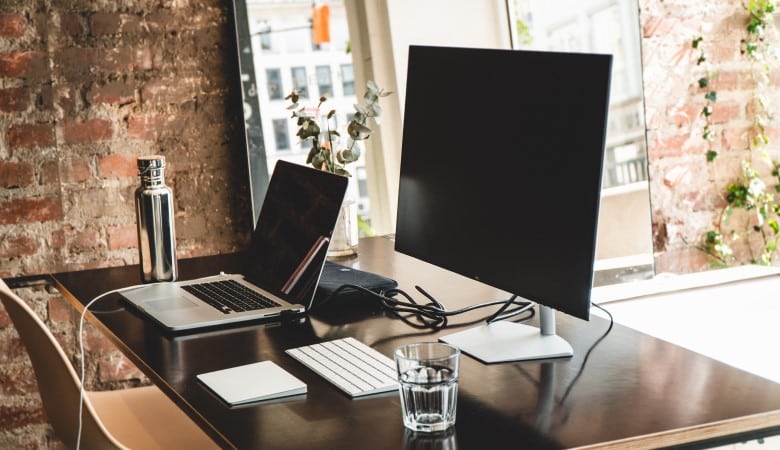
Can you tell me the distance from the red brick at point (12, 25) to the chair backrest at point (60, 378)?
127 centimetres

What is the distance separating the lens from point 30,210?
2.64 meters

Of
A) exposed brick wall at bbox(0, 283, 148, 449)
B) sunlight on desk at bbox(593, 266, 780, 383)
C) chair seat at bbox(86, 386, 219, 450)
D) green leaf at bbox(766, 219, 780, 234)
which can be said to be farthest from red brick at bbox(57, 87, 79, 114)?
green leaf at bbox(766, 219, 780, 234)

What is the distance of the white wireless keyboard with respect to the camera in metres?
1.31

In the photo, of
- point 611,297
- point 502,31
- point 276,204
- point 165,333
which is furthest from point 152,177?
point 611,297

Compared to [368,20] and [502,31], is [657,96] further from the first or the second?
[368,20]

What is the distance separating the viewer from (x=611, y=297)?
3234 mm

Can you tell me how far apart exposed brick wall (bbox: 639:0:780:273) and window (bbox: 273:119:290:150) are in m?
1.34

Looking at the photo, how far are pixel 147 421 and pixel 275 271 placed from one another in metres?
0.38

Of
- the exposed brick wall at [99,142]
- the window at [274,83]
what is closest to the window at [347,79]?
the window at [274,83]

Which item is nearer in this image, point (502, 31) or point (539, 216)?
point (539, 216)

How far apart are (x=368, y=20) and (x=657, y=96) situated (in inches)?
44.7

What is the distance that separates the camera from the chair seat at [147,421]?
68.1 inches

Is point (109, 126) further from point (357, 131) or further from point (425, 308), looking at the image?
point (425, 308)

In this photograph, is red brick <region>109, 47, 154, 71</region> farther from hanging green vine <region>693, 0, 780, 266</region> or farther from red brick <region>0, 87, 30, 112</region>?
hanging green vine <region>693, 0, 780, 266</region>
